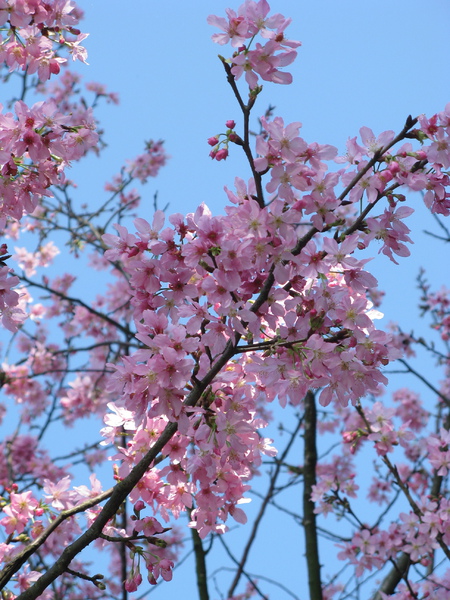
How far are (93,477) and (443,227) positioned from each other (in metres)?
3.91

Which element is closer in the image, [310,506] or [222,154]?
[222,154]

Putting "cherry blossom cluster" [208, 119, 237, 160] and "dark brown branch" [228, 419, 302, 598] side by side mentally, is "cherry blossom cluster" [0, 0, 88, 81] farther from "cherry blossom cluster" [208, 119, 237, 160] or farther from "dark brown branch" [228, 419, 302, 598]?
"dark brown branch" [228, 419, 302, 598]

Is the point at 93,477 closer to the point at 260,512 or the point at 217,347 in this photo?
the point at 217,347

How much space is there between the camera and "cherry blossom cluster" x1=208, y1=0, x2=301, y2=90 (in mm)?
1946

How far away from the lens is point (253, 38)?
1.98 metres

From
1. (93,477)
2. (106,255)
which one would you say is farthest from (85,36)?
(93,477)

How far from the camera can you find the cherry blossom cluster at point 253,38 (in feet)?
6.39

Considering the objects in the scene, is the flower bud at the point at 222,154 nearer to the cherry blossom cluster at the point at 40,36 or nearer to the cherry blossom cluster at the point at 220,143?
the cherry blossom cluster at the point at 220,143

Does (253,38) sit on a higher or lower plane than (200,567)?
higher

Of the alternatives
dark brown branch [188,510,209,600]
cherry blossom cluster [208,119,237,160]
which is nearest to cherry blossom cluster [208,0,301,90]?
cherry blossom cluster [208,119,237,160]

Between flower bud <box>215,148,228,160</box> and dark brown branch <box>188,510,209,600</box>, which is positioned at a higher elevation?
flower bud <box>215,148,228,160</box>

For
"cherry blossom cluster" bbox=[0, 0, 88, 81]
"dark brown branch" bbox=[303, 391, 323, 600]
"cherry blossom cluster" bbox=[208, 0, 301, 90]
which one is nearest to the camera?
"cherry blossom cluster" bbox=[208, 0, 301, 90]

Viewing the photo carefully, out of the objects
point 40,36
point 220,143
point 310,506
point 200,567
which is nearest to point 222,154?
point 220,143

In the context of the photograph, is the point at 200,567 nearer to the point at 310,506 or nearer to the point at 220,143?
the point at 310,506
